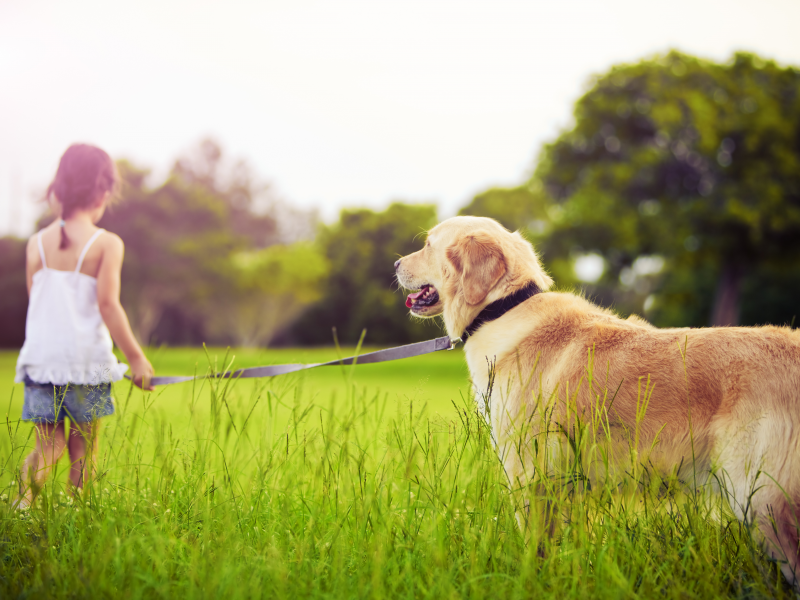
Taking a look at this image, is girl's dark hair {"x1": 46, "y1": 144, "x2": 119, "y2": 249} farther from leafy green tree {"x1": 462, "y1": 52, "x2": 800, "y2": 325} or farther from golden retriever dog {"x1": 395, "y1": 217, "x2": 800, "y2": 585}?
leafy green tree {"x1": 462, "y1": 52, "x2": 800, "y2": 325}

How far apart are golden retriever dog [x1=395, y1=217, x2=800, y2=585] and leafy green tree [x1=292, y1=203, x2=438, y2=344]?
2752 cm

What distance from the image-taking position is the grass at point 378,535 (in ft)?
6.42

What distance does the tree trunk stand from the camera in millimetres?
18625

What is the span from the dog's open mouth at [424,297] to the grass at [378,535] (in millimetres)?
796

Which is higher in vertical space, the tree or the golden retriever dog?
the tree

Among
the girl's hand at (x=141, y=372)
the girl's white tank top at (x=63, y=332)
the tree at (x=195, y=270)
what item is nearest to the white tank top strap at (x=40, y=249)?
the girl's white tank top at (x=63, y=332)

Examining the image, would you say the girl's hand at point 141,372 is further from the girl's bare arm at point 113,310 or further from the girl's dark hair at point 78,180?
the girl's dark hair at point 78,180

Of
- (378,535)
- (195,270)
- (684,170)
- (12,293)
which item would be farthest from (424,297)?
(12,293)

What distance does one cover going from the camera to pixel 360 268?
3228 cm

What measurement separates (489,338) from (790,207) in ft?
58.4

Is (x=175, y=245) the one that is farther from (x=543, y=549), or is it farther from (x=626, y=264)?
(x=543, y=549)

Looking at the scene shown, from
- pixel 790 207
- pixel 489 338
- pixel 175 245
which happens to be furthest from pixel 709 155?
pixel 175 245

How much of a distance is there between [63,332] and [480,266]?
2.47 meters

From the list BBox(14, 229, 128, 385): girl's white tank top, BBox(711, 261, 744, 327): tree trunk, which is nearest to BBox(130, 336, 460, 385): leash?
BBox(14, 229, 128, 385): girl's white tank top
